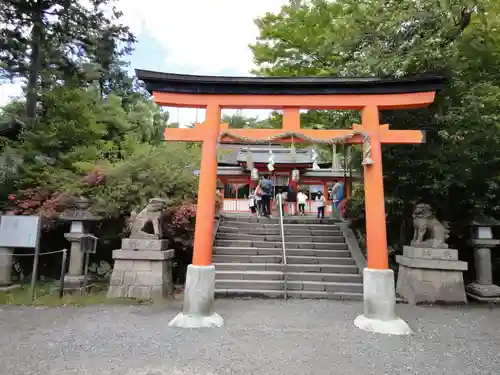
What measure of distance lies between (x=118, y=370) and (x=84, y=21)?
1186 centimetres

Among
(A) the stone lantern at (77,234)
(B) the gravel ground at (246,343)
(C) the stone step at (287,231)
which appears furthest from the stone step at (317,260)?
→ (A) the stone lantern at (77,234)

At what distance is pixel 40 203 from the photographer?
859 cm

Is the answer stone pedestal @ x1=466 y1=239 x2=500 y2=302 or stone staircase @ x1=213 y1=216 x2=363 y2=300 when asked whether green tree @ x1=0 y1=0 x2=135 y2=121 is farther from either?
stone pedestal @ x1=466 y1=239 x2=500 y2=302

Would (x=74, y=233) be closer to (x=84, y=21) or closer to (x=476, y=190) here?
(x=84, y=21)

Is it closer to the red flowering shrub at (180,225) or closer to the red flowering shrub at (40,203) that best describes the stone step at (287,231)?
the red flowering shrub at (180,225)

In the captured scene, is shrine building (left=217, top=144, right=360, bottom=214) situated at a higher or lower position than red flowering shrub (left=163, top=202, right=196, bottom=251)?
higher

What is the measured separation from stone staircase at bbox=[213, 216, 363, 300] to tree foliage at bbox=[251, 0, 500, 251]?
76.3 inches

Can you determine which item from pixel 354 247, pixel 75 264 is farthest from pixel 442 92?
pixel 75 264

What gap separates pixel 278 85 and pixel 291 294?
4.39 metres

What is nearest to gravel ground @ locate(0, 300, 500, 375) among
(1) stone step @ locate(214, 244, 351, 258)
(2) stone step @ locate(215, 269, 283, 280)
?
(2) stone step @ locate(215, 269, 283, 280)

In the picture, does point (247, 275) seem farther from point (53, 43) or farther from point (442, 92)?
point (53, 43)

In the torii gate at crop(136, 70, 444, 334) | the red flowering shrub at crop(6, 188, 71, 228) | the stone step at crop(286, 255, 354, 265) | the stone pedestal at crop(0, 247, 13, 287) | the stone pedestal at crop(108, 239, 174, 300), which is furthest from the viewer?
the stone step at crop(286, 255, 354, 265)

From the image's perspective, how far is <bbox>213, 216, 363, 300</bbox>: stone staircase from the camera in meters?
7.45

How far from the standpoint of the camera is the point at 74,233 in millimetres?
7648
